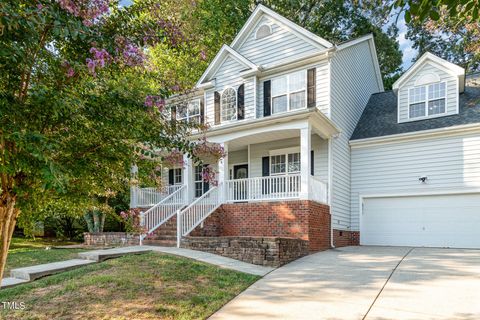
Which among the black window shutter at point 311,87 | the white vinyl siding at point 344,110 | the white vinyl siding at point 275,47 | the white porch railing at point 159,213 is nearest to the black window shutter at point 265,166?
the white vinyl siding at point 344,110

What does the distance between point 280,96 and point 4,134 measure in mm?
11638

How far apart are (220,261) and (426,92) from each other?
1025cm

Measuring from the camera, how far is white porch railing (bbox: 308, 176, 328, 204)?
1133 centimetres

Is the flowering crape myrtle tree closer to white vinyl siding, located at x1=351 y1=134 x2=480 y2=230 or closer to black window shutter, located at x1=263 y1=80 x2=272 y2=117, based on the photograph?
black window shutter, located at x1=263 y1=80 x2=272 y2=117

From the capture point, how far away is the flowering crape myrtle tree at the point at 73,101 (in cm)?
334

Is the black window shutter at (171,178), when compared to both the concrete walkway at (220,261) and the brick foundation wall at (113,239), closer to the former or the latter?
the brick foundation wall at (113,239)

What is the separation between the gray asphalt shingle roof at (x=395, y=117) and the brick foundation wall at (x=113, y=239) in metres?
9.00

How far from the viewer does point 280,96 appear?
553 inches

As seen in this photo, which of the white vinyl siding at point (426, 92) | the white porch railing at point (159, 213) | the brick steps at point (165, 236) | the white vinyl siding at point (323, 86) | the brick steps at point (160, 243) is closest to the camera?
the brick steps at point (160, 243)

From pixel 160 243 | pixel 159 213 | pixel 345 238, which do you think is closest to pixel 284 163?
pixel 345 238

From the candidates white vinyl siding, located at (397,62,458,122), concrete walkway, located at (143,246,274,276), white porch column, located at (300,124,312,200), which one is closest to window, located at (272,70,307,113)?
white porch column, located at (300,124,312,200)

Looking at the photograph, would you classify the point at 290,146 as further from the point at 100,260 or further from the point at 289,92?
the point at 100,260

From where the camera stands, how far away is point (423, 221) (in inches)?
511

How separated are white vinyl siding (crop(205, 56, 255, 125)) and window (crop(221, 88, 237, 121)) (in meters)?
0.20
